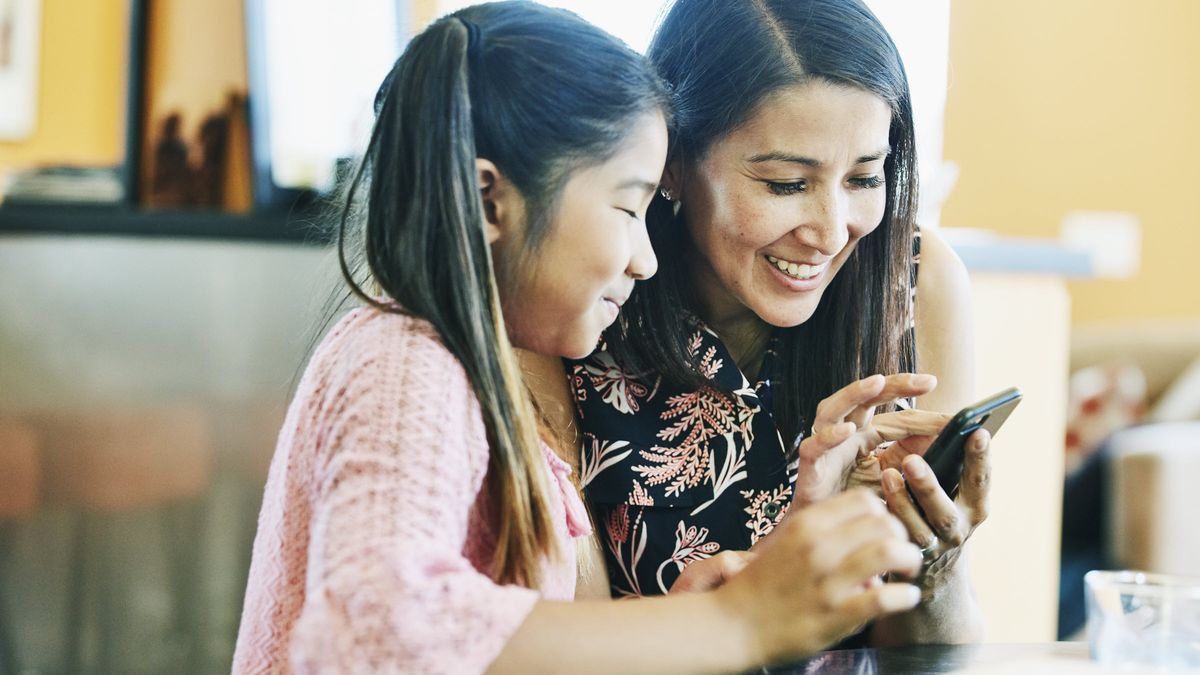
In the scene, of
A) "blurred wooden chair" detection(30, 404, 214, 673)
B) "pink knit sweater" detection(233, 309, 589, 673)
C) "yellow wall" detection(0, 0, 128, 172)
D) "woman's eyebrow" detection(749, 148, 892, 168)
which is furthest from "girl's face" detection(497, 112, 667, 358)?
"yellow wall" detection(0, 0, 128, 172)

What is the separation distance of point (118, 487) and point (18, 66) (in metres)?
1.00

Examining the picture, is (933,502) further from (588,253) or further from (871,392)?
(588,253)

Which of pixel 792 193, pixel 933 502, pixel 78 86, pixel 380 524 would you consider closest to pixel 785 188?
pixel 792 193

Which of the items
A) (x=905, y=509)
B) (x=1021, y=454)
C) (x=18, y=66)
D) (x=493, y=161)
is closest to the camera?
(x=493, y=161)

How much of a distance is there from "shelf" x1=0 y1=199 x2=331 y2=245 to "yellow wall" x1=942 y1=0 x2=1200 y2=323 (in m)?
2.23

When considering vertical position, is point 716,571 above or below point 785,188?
below

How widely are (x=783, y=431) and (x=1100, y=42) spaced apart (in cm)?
325

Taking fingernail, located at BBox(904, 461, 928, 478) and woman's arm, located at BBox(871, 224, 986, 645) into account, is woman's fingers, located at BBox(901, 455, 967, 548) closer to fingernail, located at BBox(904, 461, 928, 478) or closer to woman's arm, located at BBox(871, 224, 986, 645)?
fingernail, located at BBox(904, 461, 928, 478)

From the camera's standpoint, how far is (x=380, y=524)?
Result: 64cm

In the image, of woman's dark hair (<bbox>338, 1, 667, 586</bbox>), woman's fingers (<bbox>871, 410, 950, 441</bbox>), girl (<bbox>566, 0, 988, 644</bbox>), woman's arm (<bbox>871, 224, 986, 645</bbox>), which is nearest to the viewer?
woman's dark hair (<bbox>338, 1, 667, 586</bbox>)

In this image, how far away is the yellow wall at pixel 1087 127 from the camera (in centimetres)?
393

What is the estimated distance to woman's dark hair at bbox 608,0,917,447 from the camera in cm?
116

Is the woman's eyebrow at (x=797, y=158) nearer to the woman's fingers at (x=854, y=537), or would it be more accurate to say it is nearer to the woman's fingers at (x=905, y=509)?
the woman's fingers at (x=905, y=509)

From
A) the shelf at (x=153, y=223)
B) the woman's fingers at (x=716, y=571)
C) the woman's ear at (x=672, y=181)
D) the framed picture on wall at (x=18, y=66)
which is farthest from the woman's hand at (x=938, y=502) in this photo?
the framed picture on wall at (x=18, y=66)
